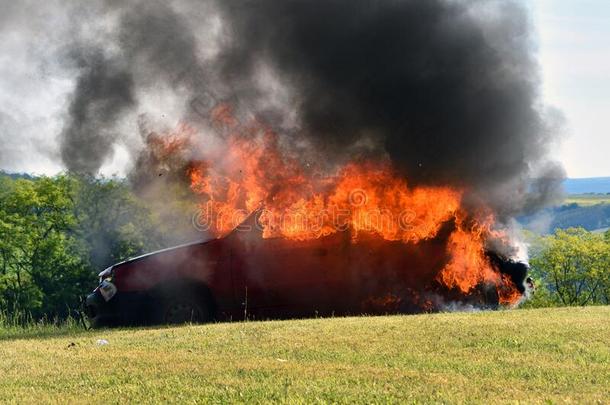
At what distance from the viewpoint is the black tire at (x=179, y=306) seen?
477 inches

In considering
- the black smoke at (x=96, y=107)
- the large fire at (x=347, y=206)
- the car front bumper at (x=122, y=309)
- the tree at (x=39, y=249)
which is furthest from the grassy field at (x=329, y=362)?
the tree at (x=39, y=249)

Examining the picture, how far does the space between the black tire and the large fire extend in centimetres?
144

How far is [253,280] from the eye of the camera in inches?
481

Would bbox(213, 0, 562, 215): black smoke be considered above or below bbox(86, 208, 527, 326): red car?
above

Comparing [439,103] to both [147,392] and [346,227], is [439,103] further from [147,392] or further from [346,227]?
[147,392]

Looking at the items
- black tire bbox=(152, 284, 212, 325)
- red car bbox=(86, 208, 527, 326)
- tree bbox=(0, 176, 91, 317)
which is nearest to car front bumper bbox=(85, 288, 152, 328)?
red car bbox=(86, 208, 527, 326)

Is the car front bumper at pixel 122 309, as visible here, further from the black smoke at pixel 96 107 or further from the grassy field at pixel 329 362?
the black smoke at pixel 96 107

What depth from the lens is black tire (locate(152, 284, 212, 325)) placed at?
39.7ft

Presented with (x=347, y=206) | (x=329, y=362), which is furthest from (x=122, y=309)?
(x=329, y=362)

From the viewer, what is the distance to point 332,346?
8.82 metres

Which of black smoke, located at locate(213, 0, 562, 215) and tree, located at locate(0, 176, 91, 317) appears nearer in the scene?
black smoke, located at locate(213, 0, 562, 215)

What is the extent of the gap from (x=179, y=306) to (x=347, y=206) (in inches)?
127

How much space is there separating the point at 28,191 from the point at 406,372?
1925 inches

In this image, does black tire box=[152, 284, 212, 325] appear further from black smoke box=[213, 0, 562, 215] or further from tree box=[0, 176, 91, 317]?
tree box=[0, 176, 91, 317]
